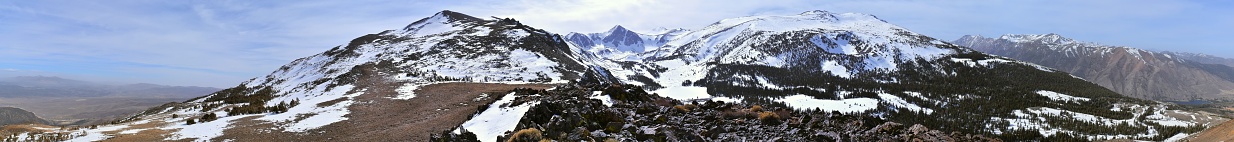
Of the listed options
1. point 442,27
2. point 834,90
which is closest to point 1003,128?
point 834,90

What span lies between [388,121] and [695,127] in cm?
1411

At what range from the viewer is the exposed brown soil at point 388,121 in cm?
2142

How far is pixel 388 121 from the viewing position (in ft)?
85.3

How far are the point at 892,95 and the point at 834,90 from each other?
16.8 meters

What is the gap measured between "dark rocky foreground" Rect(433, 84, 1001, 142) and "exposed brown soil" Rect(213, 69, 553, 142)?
13.4 ft

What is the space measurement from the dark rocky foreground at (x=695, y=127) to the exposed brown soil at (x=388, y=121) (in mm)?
4091

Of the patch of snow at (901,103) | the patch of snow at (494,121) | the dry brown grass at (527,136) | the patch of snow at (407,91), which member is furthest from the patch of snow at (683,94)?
the dry brown grass at (527,136)

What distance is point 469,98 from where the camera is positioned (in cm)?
3559

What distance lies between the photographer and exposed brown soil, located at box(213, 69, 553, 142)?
2142 cm

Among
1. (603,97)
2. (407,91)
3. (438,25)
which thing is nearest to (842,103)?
(438,25)

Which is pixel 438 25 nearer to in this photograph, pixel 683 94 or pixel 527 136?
pixel 683 94

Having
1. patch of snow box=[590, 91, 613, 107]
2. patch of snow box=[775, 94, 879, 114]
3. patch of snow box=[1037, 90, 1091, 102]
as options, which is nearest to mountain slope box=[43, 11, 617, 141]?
patch of snow box=[590, 91, 613, 107]

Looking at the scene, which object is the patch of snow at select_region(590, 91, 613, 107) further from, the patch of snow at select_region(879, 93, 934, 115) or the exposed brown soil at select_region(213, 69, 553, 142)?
the patch of snow at select_region(879, 93, 934, 115)

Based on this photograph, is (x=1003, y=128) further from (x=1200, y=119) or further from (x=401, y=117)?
(x=401, y=117)
